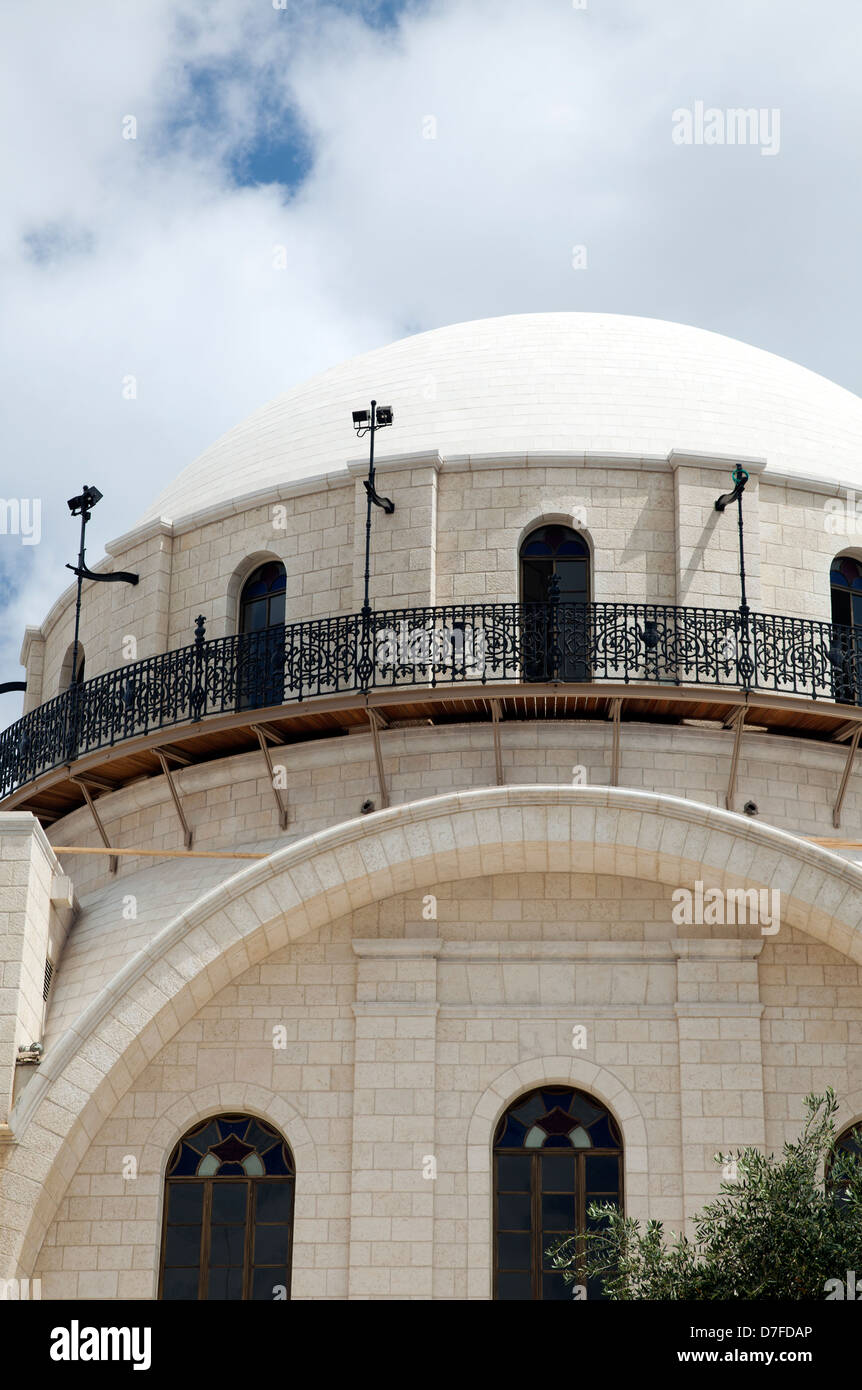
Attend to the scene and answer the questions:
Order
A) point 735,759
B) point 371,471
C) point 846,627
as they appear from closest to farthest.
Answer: point 735,759 < point 846,627 < point 371,471

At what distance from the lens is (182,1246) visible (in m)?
17.7

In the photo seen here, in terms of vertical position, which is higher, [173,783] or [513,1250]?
[173,783]

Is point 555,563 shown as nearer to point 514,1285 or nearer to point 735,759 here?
point 735,759

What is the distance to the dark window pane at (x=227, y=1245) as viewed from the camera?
57.8ft

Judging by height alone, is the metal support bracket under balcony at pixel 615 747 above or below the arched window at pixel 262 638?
below

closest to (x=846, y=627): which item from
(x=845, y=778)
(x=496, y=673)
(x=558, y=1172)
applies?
(x=845, y=778)

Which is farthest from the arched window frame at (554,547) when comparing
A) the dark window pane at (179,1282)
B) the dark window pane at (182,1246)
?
the dark window pane at (179,1282)

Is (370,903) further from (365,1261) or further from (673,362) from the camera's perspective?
(673,362)

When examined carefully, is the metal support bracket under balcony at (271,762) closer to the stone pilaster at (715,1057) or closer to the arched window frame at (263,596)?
the arched window frame at (263,596)

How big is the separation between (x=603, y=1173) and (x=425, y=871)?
A: 126 inches

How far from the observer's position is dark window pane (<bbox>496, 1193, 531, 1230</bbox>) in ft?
57.9

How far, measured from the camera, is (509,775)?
20.3 m

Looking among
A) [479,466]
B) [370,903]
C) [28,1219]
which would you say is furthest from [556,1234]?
[479,466]

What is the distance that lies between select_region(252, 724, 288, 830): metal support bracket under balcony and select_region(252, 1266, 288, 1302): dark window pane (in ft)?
16.2
